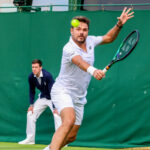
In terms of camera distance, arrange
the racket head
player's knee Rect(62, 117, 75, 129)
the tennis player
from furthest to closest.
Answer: the tennis player < the racket head < player's knee Rect(62, 117, 75, 129)

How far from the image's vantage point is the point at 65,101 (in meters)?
5.07

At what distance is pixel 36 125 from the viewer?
843 cm

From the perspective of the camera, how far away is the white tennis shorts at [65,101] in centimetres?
506

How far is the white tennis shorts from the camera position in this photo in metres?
5.06

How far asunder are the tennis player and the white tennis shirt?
2.70 metres

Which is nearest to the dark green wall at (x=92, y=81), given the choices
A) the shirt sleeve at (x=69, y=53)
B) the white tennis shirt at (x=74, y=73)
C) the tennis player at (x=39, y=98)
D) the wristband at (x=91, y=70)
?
the tennis player at (x=39, y=98)

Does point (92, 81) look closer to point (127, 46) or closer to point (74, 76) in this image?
point (127, 46)

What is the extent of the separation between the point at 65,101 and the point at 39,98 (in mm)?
3247

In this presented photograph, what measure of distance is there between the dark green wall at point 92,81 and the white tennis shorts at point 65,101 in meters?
2.59

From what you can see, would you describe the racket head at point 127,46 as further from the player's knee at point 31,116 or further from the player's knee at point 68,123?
the player's knee at point 31,116

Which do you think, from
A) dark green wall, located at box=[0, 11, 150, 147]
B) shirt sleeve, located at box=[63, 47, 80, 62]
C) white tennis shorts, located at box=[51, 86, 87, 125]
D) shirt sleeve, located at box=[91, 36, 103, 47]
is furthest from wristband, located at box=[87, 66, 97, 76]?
dark green wall, located at box=[0, 11, 150, 147]

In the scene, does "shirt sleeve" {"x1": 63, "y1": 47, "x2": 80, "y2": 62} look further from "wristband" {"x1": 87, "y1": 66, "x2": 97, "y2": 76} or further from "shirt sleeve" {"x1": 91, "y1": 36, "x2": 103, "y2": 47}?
"shirt sleeve" {"x1": 91, "y1": 36, "x2": 103, "y2": 47}

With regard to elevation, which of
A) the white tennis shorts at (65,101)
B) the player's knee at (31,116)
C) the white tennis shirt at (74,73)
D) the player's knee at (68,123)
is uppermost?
the white tennis shirt at (74,73)

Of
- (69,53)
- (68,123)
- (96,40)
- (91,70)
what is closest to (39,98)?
(96,40)
